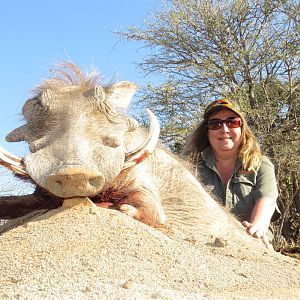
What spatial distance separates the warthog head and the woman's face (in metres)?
1.25

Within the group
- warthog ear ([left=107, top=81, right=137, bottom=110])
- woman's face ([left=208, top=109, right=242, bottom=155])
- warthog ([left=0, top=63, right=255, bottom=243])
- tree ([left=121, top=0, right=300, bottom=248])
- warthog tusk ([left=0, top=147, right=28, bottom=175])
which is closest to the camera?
warthog ([left=0, top=63, right=255, bottom=243])

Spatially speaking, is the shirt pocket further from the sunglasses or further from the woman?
the sunglasses

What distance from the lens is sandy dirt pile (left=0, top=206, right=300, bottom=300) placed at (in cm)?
249

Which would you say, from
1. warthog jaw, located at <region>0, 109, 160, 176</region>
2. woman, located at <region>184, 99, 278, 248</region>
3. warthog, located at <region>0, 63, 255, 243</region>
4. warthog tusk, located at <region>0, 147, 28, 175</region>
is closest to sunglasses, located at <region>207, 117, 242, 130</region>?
woman, located at <region>184, 99, 278, 248</region>

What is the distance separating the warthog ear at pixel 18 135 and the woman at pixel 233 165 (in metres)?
1.75

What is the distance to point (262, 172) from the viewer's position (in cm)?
508

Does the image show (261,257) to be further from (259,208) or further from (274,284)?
(259,208)

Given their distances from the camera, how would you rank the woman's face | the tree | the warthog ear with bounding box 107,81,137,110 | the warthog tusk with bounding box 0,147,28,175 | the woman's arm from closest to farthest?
the warthog tusk with bounding box 0,147,28,175
the warthog ear with bounding box 107,81,137,110
the woman's arm
the woman's face
the tree

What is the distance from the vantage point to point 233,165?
5254 mm

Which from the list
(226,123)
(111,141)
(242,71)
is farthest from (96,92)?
(242,71)

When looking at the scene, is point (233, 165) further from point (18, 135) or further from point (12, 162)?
point (12, 162)

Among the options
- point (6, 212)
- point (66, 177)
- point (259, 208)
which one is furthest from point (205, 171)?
point (66, 177)

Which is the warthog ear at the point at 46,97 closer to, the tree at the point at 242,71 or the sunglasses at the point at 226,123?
the sunglasses at the point at 226,123

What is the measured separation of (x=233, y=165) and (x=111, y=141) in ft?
6.75
